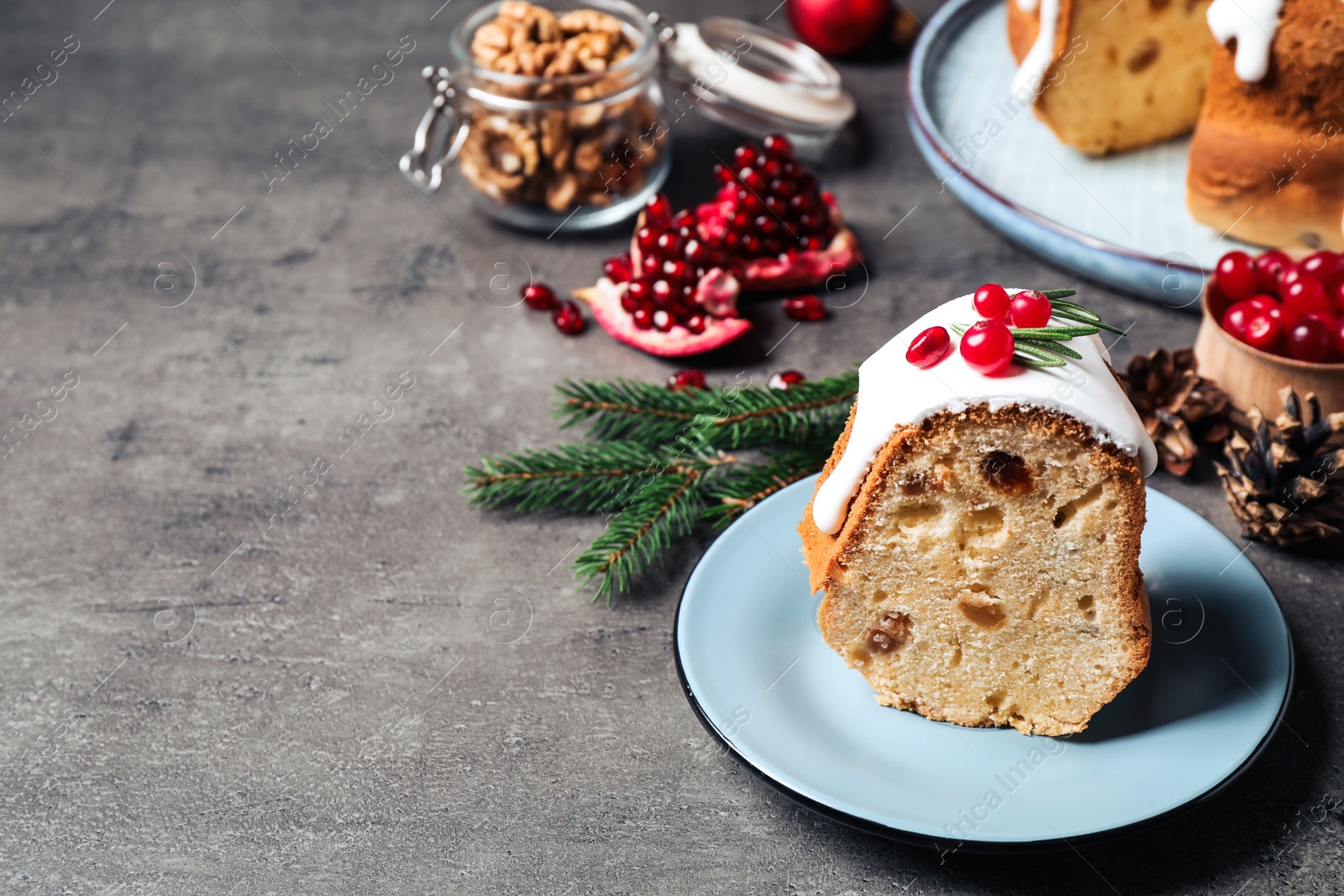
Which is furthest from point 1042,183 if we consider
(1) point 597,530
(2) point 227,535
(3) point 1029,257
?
(2) point 227,535

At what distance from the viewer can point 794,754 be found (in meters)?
1.19

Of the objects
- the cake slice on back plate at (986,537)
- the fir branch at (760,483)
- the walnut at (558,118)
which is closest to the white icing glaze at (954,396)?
the cake slice on back plate at (986,537)

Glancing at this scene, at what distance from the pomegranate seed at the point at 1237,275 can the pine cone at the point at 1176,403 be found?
106mm

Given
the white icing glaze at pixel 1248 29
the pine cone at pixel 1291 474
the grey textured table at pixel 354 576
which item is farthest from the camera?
the white icing glaze at pixel 1248 29

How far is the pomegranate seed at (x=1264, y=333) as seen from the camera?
5.22ft

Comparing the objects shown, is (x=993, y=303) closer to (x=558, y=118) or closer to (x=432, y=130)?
(x=558, y=118)

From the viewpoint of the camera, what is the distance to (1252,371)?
5.31 ft

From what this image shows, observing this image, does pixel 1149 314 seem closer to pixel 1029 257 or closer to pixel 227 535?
pixel 1029 257

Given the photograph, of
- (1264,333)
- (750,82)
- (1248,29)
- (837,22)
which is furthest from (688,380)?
(837,22)

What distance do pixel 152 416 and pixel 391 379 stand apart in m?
0.39

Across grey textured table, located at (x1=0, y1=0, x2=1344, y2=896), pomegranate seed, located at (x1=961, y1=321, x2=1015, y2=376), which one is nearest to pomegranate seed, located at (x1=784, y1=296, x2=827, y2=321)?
grey textured table, located at (x1=0, y1=0, x2=1344, y2=896)

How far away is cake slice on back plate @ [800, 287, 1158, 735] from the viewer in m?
1.15

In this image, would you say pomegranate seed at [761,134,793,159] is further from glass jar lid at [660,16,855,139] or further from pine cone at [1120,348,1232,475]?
pine cone at [1120,348,1232,475]

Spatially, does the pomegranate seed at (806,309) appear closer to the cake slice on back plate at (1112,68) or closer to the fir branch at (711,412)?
the fir branch at (711,412)
